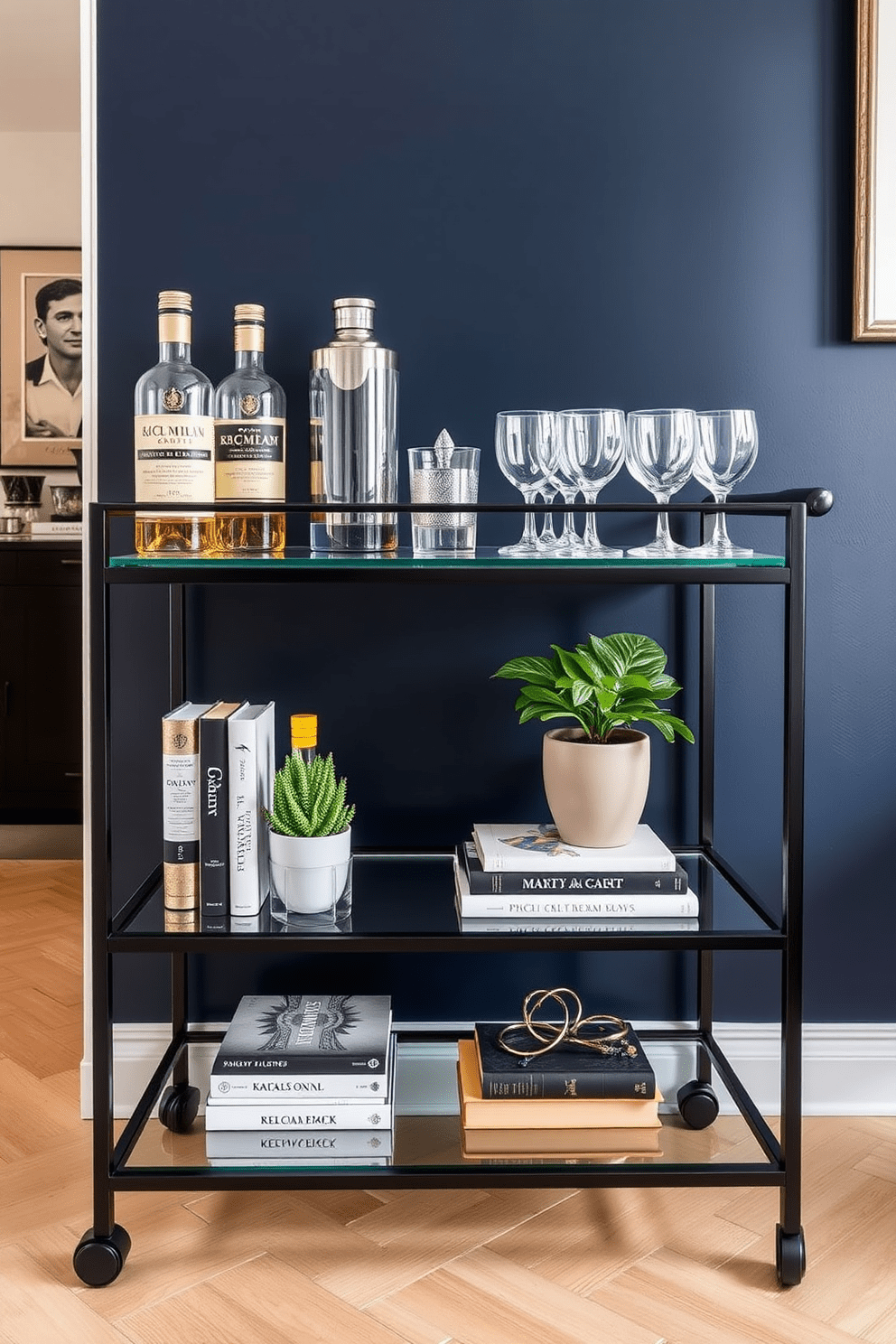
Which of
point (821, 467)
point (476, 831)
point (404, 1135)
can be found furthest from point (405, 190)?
point (404, 1135)

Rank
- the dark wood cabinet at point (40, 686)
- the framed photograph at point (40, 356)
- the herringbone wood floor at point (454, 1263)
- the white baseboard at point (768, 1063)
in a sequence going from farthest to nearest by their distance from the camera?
the framed photograph at point (40, 356)
the dark wood cabinet at point (40, 686)
the white baseboard at point (768, 1063)
the herringbone wood floor at point (454, 1263)

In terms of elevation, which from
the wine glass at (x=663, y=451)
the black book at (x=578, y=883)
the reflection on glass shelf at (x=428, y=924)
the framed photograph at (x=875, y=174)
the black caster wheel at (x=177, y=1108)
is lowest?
the black caster wheel at (x=177, y=1108)

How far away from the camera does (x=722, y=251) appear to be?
5.54ft

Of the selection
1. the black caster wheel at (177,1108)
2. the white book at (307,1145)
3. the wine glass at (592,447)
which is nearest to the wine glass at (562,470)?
the wine glass at (592,447)

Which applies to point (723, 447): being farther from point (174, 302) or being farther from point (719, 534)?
point (174, 302)

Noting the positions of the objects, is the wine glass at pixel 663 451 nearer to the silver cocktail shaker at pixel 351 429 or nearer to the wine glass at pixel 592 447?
the wine glass at pixel 592 447

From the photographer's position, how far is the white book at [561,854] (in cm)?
142

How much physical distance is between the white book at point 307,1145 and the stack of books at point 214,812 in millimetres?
265

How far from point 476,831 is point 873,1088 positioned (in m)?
0.79

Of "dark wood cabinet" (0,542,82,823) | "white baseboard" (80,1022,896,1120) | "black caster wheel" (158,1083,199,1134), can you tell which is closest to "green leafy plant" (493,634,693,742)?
"white baseboard" (80,1022,896,1120)

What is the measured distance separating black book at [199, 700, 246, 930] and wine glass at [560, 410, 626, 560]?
52 cm

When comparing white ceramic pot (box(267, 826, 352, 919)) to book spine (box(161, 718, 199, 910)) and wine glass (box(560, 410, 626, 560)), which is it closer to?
book spine (box(161, 718, 199, 910))

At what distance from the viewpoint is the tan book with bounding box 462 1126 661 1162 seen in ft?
4.60

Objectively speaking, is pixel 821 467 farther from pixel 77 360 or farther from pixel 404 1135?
pixel 77 360
